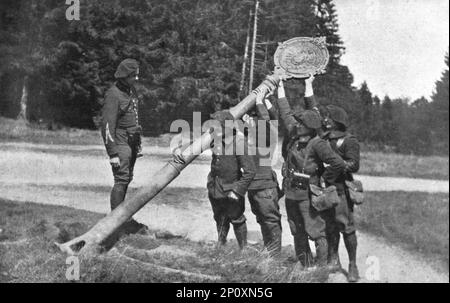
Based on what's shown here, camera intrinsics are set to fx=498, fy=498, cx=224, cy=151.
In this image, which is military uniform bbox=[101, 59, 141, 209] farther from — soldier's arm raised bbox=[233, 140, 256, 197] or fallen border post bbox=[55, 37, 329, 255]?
soldier's arm raised bbox=[233, 140, 256, 197]

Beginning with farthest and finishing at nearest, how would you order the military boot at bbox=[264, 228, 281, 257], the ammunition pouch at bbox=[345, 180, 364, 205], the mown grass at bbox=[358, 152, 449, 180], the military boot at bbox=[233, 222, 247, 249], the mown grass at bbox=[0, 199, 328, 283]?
the mown grass at bbox=[358, 152, 449, 180], the military boot at bbox=[233, 222, 247, 249], the military boot at bbox=[264, 228, 281, 257], the ammunition pouch at bbox=[345, 180, 364, 205], the mown grass at bbox=[0, 199, 328, 283]

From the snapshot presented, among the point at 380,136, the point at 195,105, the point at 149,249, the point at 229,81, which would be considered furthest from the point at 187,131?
the point at 380,136

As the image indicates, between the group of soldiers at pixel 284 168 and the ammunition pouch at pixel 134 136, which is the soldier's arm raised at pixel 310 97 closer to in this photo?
the group of soldiers at pixel 284 168

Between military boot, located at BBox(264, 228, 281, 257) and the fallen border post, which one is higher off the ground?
the fallen border post

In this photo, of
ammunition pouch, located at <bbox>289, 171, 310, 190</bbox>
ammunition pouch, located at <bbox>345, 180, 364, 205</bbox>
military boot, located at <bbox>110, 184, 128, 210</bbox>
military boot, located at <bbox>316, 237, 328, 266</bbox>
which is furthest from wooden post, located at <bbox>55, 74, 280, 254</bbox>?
military boot, located at <bbox>316, 237, 328, 266</bbox>

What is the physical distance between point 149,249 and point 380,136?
687 cm

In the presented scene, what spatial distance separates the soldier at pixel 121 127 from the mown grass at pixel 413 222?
3.67m

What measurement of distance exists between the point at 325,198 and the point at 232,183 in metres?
1.25

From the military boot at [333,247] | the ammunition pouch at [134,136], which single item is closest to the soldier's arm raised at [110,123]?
the ammunition pouch at [134,136]

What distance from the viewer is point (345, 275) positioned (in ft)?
18.8

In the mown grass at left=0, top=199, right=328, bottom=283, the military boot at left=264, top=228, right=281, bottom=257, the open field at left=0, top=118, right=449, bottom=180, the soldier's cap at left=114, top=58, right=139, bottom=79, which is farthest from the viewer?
the open field at left=0, top=118, right=449, bottom=180

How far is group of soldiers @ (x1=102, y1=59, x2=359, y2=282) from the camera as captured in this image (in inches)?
224

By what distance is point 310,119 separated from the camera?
18.3ft
